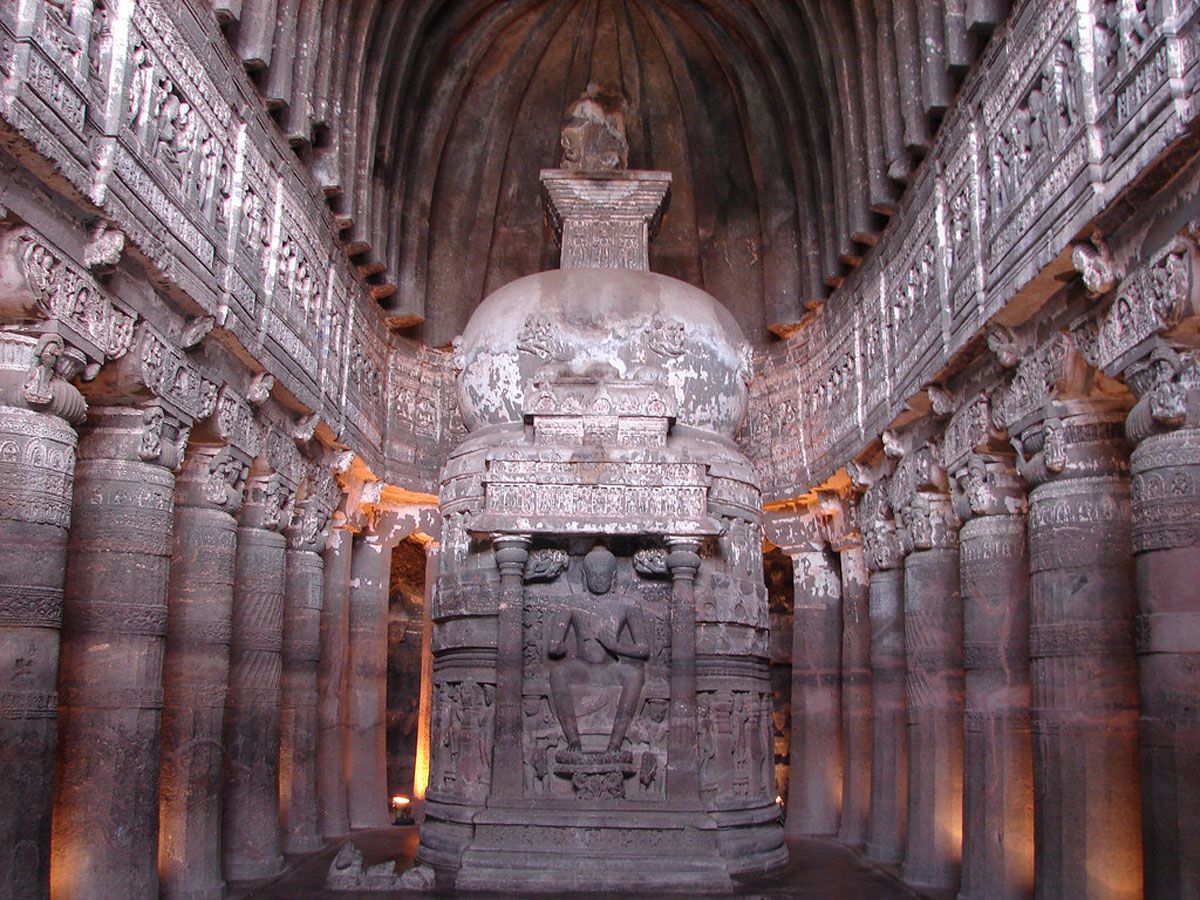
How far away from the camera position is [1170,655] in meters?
6.72

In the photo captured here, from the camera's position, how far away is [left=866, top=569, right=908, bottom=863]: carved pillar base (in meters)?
12.0

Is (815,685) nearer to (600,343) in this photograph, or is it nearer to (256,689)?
(600,343)

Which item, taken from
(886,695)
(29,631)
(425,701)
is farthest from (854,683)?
(29,631)

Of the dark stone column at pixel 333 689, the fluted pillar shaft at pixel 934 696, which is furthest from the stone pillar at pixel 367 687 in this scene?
the fluted pillar shaft at pixel 934 696

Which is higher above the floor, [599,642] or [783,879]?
[599,642]

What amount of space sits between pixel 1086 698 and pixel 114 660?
7267 mm

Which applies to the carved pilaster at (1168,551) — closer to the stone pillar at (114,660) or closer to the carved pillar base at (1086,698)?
→ the carved pillar base at (1086,698)

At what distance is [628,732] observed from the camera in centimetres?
1048

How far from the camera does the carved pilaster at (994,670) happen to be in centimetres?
912

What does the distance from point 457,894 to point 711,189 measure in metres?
Result: 12.3

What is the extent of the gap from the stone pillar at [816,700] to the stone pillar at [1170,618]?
7894mm

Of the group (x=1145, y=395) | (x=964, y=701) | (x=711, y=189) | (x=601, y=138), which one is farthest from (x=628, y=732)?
(x=711, y=189)

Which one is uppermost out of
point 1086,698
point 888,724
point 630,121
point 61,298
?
point 630,121

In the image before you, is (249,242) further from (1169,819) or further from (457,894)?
(1169,819)
